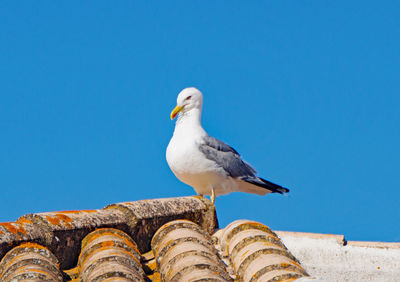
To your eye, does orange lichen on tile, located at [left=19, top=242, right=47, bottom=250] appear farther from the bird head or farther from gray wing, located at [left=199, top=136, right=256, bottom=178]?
the bird head

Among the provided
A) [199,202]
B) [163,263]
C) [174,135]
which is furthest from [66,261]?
[174,135]

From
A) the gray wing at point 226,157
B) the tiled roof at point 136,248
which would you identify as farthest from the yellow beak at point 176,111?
the tiled roof at point 136,248

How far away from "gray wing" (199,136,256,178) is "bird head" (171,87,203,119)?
642 mm

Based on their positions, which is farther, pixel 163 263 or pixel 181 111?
pixel 181 111

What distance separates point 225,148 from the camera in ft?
Answer: 28.2

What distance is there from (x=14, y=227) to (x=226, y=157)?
425 cm

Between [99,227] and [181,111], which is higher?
[181,111]

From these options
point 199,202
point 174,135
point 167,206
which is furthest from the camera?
point 174,135

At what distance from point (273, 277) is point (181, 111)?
4960 mm

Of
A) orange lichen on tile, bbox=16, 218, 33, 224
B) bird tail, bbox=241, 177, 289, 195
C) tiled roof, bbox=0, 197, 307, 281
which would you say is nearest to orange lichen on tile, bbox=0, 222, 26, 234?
tiled roof, bbox=0, 197, 307, 281

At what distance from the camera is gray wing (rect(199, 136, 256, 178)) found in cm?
820

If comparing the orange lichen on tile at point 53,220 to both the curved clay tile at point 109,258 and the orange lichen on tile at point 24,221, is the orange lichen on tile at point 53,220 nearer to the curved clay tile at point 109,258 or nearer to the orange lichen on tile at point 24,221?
the orange lichen on tile at point 24,221

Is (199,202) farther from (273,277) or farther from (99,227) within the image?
(273,277)

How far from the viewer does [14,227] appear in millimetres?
4668
